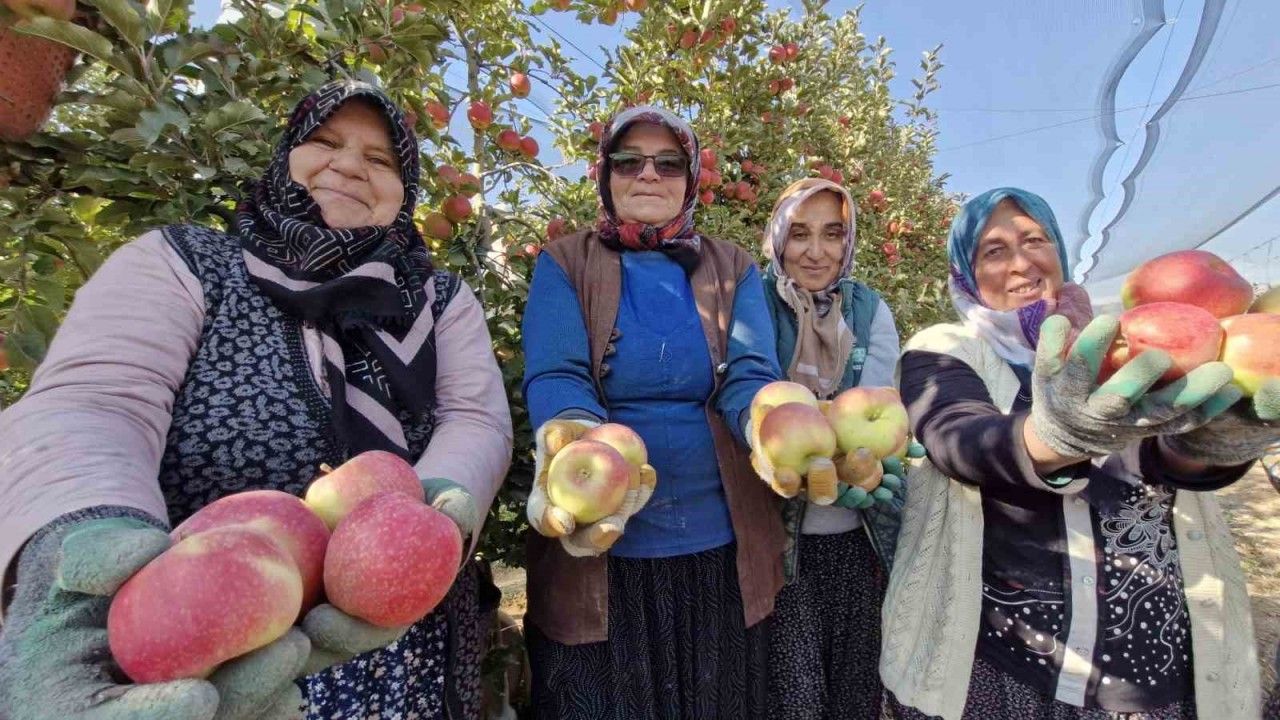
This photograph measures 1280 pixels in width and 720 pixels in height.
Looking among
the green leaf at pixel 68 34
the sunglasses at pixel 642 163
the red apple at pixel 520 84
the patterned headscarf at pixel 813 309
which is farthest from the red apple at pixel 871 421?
the red apple at pixel 520 84

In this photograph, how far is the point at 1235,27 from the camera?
6117 millimetres

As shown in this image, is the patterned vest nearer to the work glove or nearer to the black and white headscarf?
the black and white headscarf

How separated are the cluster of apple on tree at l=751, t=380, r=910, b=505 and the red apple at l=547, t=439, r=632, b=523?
1.00 ft

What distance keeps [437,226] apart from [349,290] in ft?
3.17

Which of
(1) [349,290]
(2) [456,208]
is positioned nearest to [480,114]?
(2) [456,208]

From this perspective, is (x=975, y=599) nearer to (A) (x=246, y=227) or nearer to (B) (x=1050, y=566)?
(B) (x=1050, y=566)

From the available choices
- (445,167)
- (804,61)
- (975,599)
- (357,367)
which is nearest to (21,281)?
(357,367)

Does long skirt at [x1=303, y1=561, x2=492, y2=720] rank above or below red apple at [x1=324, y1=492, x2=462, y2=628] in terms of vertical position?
below

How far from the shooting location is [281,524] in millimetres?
764

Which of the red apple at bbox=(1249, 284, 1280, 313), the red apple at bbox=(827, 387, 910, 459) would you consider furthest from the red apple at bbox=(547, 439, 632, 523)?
the red apple at bbox=(1249, 284, 1280, 313)

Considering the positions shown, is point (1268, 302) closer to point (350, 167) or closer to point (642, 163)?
point (642, 163)

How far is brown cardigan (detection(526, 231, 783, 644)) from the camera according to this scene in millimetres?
1305

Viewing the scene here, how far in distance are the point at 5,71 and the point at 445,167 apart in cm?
100

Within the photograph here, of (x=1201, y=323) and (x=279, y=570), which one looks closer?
(x=279, y=570)
